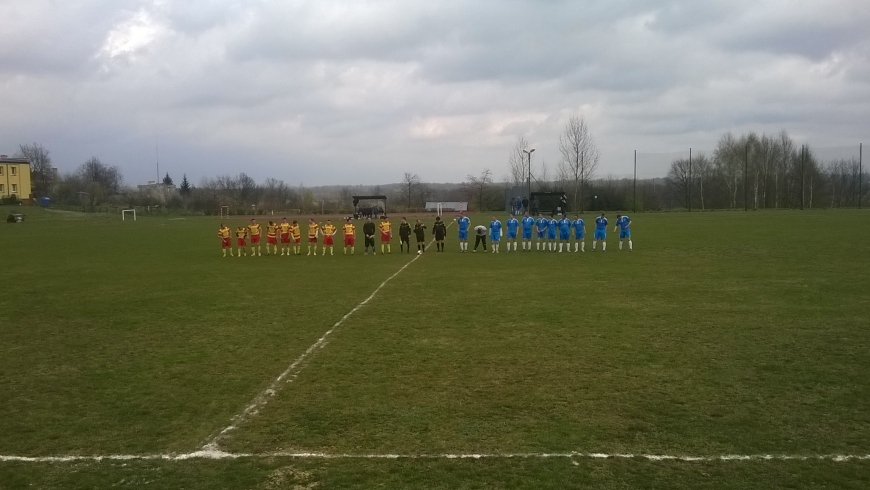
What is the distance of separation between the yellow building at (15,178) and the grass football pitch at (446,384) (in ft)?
267

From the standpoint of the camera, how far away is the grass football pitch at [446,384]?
529 centimetres

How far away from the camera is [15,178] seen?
85.9 m

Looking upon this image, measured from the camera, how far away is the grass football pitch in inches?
208

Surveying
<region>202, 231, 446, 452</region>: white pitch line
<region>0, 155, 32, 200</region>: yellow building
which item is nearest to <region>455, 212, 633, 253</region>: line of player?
<region>202, 231, 446, 452</region>: white pitch line

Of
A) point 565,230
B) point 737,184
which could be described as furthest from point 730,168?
point 565,230

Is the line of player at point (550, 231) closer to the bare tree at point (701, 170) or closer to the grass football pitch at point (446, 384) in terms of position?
the grass football pitch at point (446, 384)

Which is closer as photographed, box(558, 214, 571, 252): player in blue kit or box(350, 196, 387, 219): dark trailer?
box(558, 214, 571, 252): player in blue kit

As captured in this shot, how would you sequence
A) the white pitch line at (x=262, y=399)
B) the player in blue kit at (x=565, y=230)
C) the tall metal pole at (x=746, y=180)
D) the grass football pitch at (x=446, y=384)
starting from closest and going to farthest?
the grass football pitch at (x=446, y=384)
the white pitch line at (x=262, y=399)
the player in blue kit at (x=565, y=230)
the tall metal pole at (x=746, y=180)

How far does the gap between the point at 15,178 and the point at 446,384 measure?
96.7 m

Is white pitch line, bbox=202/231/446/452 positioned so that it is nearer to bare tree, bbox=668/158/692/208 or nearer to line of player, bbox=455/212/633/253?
line of player, bbox=455/212/633/253

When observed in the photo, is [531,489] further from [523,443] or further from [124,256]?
[124,256]

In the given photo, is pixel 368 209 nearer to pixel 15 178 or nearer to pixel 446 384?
pixel 15 178

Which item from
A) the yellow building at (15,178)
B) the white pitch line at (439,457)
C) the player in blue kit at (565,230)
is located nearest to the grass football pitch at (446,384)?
the white pitch line at (439,457)

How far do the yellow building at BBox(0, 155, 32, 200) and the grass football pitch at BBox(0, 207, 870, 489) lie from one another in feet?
267
